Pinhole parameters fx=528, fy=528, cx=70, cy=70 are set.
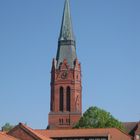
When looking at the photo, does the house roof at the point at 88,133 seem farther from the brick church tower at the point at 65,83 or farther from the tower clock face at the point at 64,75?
the tower clock face at the point at 64,75

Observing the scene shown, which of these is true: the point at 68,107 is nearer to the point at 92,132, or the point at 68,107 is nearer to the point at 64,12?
the point at 64,12

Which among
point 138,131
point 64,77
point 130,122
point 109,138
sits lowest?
point 109,138

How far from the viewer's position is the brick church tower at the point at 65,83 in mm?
124562

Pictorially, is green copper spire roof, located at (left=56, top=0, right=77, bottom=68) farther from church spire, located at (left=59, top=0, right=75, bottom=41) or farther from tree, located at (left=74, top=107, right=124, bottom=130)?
tree, located at (left=74, top=107, right=124, bottom=130)

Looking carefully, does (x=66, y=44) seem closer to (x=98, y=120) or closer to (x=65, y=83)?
(x=65, y=83)

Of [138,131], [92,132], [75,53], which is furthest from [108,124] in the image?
[75,53]

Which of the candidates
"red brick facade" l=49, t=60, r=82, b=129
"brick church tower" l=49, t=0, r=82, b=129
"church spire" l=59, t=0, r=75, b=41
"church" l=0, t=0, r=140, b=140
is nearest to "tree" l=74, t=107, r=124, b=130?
"church" l=0, t=0, r=140, b=140

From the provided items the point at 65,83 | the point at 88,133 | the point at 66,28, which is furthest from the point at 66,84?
the point at 88,133

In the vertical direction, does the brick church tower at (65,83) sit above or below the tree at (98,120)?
above

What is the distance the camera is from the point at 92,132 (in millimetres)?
86188

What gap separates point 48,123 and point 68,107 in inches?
241

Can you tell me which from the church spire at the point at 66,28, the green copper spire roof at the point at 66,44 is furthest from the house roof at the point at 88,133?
the church spire at the point at 66,28

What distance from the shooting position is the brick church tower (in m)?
125

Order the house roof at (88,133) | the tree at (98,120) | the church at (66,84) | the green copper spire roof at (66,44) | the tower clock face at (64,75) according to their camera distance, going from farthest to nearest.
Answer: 1. the tower clock face at (64,75)
2. the green copper spire roof at (66,44)
3. the church at (66,84)
4. the tree at (98,120)
5. the house roof at (88,133)
